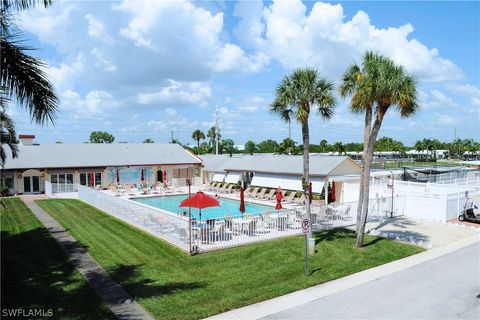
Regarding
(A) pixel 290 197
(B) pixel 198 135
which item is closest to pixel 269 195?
(A) pixel 290 197

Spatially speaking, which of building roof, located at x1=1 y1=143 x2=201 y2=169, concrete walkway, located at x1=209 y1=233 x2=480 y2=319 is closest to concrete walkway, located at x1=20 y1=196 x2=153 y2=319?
concrete walkway, located at x1=209 y1=233 x2=480 y2=319

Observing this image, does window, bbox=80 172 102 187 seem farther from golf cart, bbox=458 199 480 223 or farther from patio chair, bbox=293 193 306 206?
golf cart, bbox=458 199 480 223

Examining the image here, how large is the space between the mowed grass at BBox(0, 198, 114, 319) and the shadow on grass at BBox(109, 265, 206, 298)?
1.02 meters

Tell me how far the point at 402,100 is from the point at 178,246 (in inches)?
429

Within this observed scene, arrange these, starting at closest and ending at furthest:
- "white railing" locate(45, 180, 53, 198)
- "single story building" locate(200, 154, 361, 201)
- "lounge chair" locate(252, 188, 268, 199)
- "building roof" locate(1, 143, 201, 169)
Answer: "single story building" locate(200, 154, 361, 201)
"lounge chair" locate(252, 188, 268, 199)
"white railing" locate(45, 180, 53, 198)
"building roof" locate(1, 143, 201, 169)

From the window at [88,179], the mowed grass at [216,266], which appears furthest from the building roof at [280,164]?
the window at [88,179]

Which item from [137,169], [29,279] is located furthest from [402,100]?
[137,169]

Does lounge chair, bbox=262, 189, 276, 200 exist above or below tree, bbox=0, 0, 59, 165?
below

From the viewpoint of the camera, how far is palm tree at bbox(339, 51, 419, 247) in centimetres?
1435

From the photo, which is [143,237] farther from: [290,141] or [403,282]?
[290,141]

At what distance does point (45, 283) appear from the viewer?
1132cm

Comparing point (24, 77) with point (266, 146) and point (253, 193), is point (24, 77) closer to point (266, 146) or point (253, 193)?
point (253, 193)

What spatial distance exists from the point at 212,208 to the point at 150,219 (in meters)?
11.5

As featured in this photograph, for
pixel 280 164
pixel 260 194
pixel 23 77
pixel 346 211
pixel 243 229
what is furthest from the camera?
pixel 280 164
